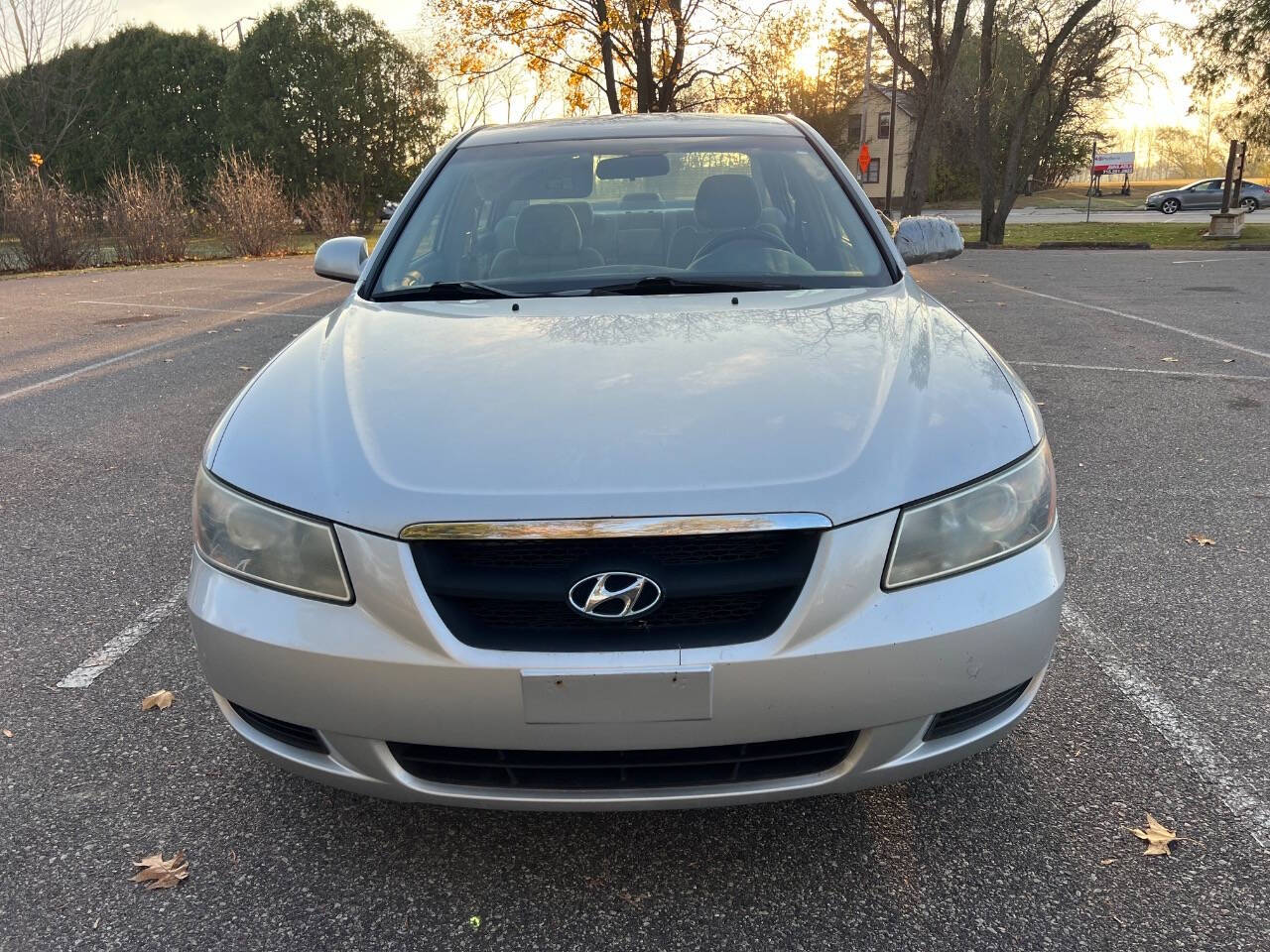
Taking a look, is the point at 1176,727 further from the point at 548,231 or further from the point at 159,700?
the point at 159,700

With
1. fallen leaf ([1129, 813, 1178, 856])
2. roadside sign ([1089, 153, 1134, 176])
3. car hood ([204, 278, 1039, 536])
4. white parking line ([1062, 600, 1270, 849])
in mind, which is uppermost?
roadside sign ([1089, 153, 1134, 176])

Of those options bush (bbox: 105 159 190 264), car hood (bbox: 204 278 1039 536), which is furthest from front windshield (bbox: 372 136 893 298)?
bush (bbox: 105 159 190 264)

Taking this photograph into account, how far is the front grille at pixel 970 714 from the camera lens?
1737mm

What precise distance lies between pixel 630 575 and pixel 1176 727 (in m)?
1.61

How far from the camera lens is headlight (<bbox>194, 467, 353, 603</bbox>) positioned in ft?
5.56

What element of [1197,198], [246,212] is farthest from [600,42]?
[1197,198]

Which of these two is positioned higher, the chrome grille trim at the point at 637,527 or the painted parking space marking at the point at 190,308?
the chrome grille trim at the point at 637,527

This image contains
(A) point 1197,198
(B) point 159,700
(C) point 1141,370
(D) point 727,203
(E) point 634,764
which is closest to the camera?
(E) point 634,764

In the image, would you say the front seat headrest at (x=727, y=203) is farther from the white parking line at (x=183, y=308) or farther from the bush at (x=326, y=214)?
the bush at (x=326, y=214)

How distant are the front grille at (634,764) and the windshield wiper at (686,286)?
1407 millimetres

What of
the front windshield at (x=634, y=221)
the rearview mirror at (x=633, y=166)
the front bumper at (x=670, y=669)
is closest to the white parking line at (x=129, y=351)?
the front windshield at (x=634, y=221)

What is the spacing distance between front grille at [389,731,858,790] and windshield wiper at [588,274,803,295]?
1.41 meters

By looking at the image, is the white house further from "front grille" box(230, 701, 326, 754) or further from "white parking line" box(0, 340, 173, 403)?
"front grille" box(230, 701, 326, 754)

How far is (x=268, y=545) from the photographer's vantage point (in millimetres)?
1759
